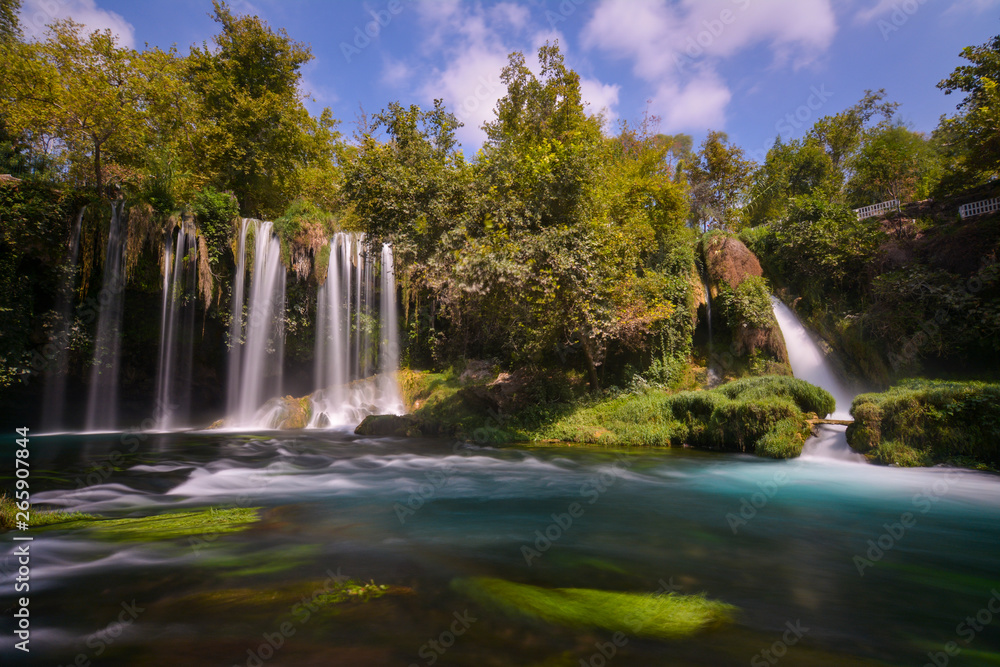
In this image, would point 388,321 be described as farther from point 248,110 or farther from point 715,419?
point 715,419

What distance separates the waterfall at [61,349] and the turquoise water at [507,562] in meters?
9.77

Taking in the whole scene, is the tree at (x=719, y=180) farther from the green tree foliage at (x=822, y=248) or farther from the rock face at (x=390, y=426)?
the rock face at (x=390, y=426)

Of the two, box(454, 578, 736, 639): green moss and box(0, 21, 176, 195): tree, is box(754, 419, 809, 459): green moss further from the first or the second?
box(0, 21, 176, 195): tree

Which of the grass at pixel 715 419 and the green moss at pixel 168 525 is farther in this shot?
the grass at pixel 715 419

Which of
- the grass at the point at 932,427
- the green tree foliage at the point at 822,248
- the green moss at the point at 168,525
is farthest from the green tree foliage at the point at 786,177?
the green moss at the point at 168,525

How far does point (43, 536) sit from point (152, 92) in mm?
18313

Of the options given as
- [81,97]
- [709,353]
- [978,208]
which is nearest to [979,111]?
[978,208]

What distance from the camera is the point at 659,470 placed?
9438 millimetres

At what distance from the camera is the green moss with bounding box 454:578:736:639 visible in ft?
10.4

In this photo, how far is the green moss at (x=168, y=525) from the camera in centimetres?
486

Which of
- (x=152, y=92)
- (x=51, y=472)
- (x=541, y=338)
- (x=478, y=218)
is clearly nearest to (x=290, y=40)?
(x=152, y=92)

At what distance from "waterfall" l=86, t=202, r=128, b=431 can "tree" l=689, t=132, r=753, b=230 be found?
3278 cm

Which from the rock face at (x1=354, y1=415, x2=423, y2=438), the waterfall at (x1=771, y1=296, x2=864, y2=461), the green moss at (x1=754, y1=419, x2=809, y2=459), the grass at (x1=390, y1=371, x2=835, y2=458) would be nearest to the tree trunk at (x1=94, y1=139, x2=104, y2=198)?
the rock face at (x1=354, y1=415, x2=423, y2=438)

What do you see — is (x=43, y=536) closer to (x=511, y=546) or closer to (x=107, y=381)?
(x=511, y=546)
